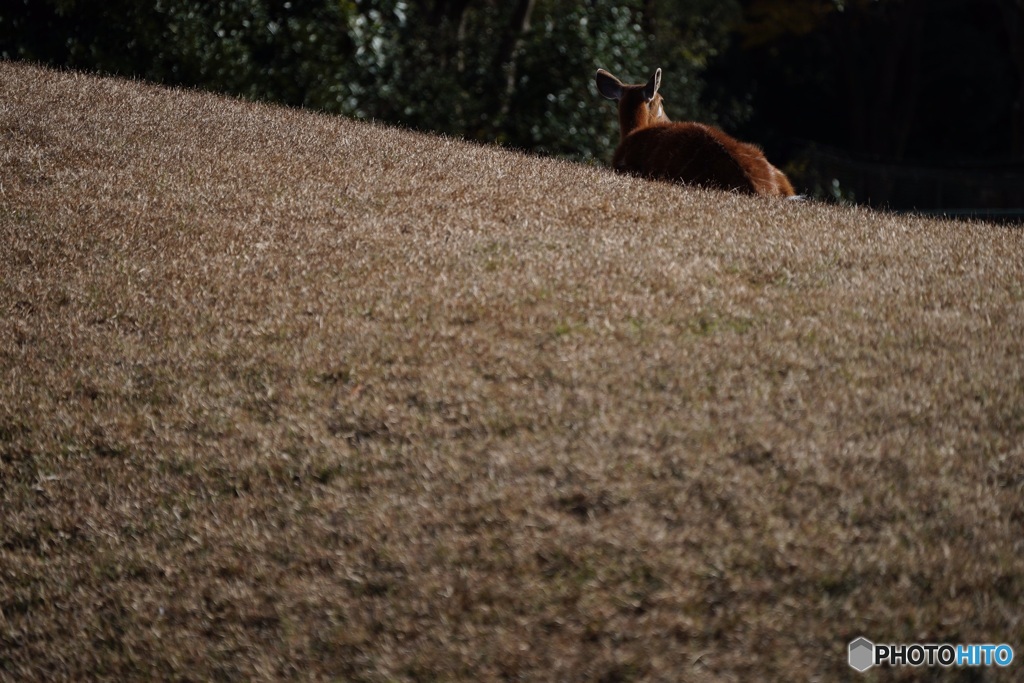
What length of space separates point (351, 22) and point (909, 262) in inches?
362

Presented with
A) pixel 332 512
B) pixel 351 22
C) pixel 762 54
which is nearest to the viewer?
pixel 332 512

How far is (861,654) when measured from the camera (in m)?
3.81

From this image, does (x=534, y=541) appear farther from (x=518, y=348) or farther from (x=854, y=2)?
(x=854, y=2)

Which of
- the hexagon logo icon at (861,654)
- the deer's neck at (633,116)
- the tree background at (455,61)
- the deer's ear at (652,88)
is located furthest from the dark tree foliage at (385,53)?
the hexagon logo icon at (861,654)

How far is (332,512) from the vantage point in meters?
4.88

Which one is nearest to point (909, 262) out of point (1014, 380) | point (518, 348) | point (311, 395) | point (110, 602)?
point (1014, 380)

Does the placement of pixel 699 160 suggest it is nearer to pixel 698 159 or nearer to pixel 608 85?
pixel 698 159

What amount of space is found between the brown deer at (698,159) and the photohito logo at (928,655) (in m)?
5.98

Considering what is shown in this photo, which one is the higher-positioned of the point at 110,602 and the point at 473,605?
the point at 473,605

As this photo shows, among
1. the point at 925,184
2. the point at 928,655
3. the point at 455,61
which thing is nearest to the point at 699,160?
the point at 928,655

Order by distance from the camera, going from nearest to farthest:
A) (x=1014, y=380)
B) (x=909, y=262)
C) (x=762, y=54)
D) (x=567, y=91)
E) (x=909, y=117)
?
(x=1014, y=380) → (x=909, y=262) → (x=567, y=91) → (x=909, y=117) → (x=762, y=54)

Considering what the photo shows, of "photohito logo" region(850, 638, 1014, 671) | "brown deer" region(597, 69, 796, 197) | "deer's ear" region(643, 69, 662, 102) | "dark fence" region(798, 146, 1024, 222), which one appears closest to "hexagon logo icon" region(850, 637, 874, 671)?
"photohito logo" region(850, 638, 1014, 671)

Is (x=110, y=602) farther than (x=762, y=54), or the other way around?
(x=762, y=54)

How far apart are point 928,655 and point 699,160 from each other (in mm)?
6448
